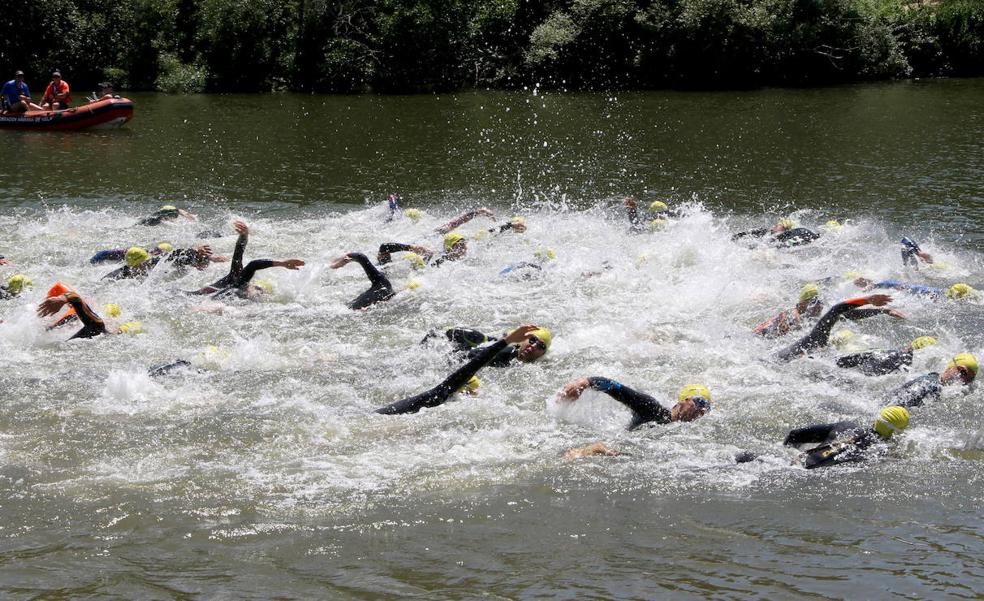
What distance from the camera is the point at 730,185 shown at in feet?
74.1

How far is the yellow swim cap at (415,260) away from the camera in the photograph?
16.2 m

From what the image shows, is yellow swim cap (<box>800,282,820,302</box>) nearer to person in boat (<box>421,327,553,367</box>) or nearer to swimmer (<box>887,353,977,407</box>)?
swimmer (<box>887,353,977,407</box>)

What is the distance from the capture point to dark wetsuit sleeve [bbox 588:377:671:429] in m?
9.37

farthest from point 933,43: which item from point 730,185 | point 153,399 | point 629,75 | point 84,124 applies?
point 153,399

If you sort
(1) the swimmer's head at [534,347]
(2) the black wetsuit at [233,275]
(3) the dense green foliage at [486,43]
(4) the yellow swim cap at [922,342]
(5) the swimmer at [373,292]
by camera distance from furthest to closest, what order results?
(3) the dense green foliage at [486,43] < (2) the black wetsuit at [233,275] < (5) the swimmer at [373,292] < (1) the swimmer's head at [534,347] < (4) the yellow swim cap at [922,342]

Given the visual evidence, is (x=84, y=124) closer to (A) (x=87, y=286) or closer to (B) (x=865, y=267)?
(A) (x=87, y=286)

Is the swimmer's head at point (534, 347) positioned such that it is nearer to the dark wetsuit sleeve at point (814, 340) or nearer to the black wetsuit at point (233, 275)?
the dark wetsuit sleeve at point (814, 340)

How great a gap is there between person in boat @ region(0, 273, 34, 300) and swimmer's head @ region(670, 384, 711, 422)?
1008 centimetres

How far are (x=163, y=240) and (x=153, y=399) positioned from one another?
8.81m

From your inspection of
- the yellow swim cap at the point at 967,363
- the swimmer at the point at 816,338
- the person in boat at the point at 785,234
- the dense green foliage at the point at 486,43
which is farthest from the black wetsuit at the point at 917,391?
the dense green foliage at the point at 486,43

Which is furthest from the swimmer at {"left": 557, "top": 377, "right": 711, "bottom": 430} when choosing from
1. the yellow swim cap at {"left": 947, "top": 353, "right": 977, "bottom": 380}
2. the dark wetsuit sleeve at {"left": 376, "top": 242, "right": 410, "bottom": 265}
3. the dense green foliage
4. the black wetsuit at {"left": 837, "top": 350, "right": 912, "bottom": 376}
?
the dense green foliage

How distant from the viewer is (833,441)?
8.92 m

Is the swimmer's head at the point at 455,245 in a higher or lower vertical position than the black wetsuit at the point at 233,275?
higher

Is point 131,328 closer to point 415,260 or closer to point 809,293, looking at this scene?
point 415,260
